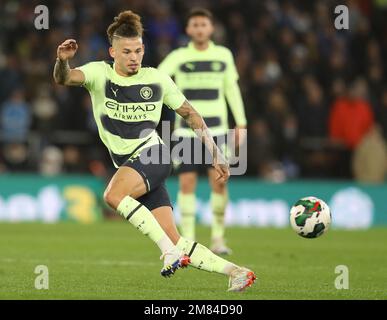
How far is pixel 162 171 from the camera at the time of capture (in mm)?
8633

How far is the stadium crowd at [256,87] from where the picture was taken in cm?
1933

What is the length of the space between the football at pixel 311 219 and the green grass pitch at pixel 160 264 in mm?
458

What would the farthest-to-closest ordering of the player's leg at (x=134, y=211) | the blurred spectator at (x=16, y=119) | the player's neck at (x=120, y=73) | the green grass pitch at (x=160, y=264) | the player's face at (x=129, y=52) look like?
1. the blurred spectator at (x=16, y=119)
2. the player's neck at (x=120, y=73)
3. the player's face at (x=129, y=52)
4. the green grass pitch at (x=160, y=264)
5. the player's leg at (x=134, y=211)

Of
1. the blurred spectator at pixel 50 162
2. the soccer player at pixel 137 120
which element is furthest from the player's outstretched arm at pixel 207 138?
the blurred spectator at pixel 50 162

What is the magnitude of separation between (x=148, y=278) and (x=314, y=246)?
5.09m

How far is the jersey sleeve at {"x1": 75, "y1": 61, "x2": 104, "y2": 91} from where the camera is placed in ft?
28.5

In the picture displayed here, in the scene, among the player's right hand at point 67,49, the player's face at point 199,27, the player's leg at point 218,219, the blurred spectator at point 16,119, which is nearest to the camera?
the player's right hand at point 67,49

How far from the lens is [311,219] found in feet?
31.5

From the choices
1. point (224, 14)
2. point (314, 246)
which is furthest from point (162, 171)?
point (224, 14)

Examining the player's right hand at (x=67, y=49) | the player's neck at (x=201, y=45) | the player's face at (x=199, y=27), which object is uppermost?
the player's face at (x=199, y=27)

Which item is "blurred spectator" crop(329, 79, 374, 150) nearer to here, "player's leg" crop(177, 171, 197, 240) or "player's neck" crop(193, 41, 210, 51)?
"player's neck" crop(193, 41, 210, 51)

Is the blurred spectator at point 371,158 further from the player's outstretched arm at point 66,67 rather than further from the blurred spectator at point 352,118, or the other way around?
the player's outstretched arm at point 66,67

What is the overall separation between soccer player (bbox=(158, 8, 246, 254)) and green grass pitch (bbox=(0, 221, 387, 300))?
0.69 m

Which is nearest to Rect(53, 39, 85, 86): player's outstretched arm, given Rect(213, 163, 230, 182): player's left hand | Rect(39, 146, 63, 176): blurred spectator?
Rect(213, 163, 230, 182): player's left hand
